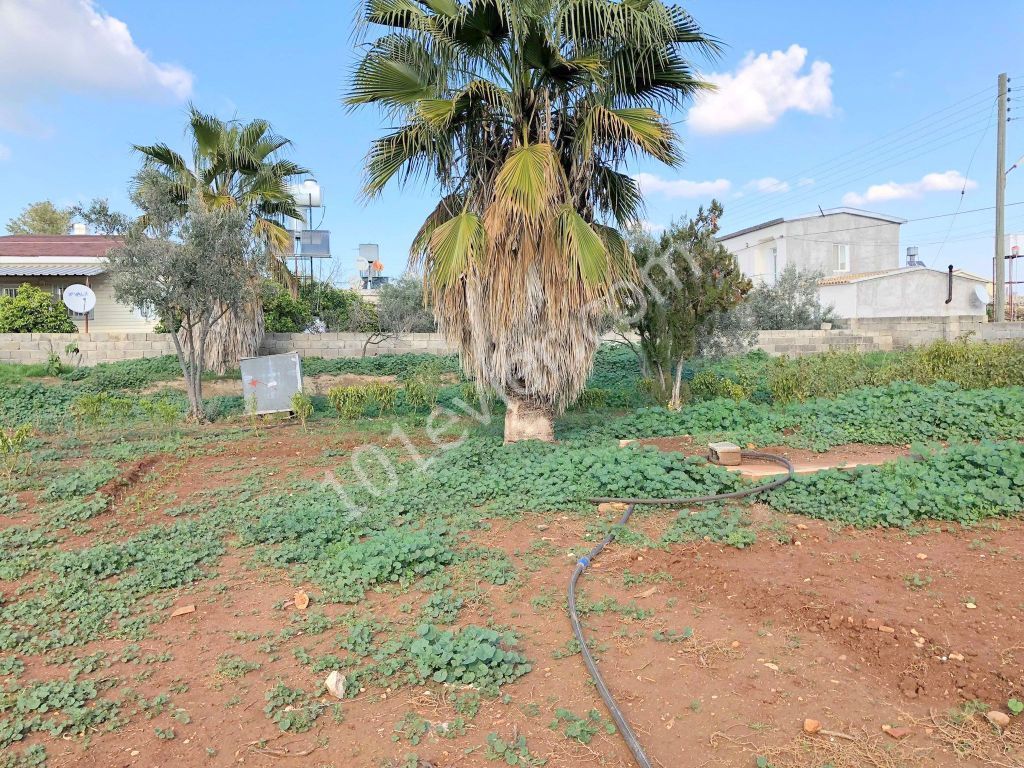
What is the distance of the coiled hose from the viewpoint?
279cm

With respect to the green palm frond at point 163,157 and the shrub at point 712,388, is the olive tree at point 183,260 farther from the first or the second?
the shrub at point 712,388

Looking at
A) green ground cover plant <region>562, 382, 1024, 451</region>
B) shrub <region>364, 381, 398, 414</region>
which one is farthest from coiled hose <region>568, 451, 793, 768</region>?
shrub <region>364, 381, 398, 414</region>

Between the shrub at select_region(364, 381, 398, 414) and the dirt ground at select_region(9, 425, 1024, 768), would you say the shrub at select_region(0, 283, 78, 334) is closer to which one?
the shrub at select_region(364, 381, 398, 414)

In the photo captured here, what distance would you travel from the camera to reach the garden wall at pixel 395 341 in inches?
571

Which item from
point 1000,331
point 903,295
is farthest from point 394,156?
point 903,295

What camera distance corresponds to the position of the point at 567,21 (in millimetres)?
6562

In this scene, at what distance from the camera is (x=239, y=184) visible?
13.2 meters

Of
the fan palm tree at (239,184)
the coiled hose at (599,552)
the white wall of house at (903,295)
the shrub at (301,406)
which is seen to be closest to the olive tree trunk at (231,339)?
the fan palm tree at (239,184)

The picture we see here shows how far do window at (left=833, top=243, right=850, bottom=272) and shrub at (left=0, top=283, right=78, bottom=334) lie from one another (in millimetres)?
29954

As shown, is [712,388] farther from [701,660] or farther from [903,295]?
[903,295]

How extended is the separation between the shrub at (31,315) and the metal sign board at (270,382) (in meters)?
7.47

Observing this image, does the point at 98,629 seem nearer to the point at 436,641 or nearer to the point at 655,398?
the point at 436,641

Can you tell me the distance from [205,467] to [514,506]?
4.01m

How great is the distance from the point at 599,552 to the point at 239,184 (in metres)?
11.5
